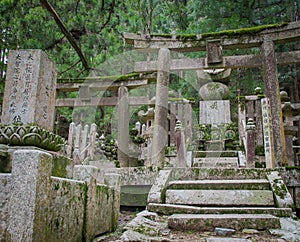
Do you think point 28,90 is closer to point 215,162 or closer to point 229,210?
point 229,210

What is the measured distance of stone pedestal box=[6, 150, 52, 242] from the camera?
2158mm

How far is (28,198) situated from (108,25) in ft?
33.5

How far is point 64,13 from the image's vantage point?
10648 millimetres

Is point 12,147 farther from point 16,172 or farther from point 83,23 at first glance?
point 83,23

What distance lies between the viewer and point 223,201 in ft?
14.8

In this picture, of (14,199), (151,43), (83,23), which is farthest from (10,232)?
(83,23)

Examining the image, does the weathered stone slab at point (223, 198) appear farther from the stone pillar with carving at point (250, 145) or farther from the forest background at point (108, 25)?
the forest background at point (108, 25)

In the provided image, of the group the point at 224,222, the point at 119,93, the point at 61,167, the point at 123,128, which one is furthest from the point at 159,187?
the point at 119,93

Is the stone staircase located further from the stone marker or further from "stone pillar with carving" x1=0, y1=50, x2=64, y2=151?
"stone pillar with carving" x1=0, y1=50, x2=64, y2=151

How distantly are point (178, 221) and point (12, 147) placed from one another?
7.47 ft

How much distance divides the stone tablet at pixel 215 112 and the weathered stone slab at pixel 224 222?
32.5 feet

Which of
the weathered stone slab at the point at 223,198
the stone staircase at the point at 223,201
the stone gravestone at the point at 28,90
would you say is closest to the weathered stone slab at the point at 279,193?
the stone staircase at the point at 223,201

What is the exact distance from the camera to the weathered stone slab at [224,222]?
3674 mm

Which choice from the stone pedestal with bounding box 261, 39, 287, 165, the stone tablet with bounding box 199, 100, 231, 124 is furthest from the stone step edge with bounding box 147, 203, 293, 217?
the stone tablet with bounding box 199, 100, 231, 124
